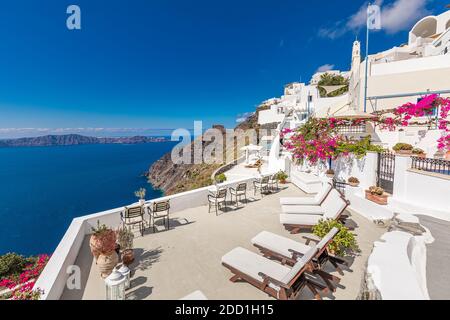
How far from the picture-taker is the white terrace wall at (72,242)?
2873 millimetres

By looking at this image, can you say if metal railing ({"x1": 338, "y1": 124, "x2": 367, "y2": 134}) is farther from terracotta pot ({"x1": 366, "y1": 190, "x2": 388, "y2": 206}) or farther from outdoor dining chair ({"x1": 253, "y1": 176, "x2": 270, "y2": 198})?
outdoor dining chair ({"x1": 253, "y1": 176, "x2": 270, "y2": 198})

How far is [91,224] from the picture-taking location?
5.05 metres

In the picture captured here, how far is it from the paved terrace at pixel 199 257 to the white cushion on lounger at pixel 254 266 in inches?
13.0

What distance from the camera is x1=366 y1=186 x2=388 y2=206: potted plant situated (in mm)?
5695

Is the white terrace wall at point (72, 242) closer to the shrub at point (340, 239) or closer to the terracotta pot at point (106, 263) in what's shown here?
the terracotta pot at point (106, 263)

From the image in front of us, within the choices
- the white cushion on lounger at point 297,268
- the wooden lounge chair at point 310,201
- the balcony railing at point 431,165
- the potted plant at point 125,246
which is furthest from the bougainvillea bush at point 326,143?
the potted plant at point 125,246

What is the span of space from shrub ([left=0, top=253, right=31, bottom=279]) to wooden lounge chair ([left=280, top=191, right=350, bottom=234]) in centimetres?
1119

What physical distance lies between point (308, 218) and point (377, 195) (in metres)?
2.57

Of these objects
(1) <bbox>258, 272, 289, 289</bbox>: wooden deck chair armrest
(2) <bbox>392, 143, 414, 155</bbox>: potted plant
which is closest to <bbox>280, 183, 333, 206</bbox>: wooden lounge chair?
(1) <bbox>258, 272, 289, 289</bbox>: wooden deck chair armrest

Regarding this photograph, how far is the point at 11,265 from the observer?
8.64m
